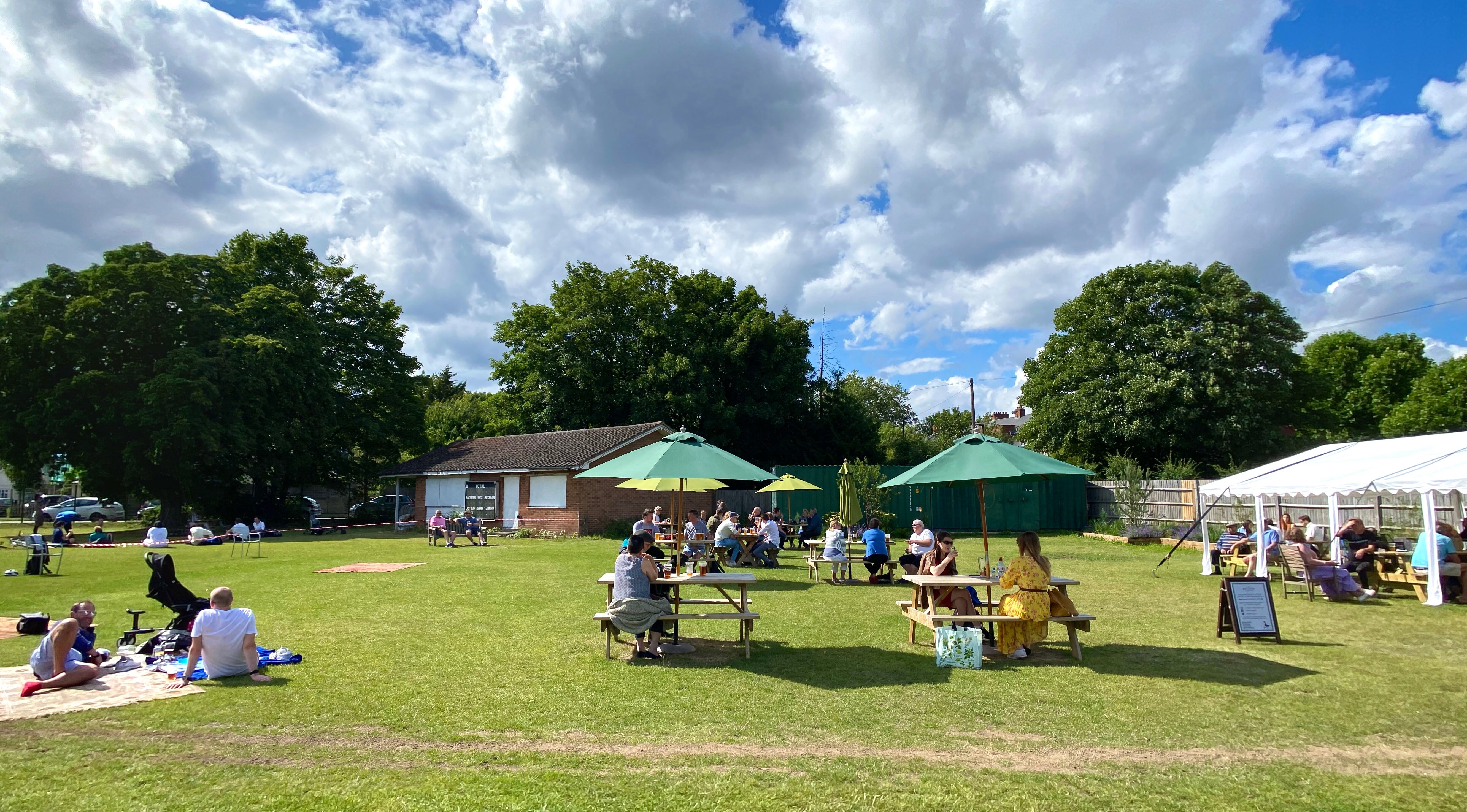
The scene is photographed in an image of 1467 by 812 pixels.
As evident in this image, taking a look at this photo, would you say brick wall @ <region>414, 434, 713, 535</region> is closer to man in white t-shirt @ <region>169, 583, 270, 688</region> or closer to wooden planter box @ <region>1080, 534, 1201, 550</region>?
wooden planter box @ <region>1080, 534, 1201, 550</region>

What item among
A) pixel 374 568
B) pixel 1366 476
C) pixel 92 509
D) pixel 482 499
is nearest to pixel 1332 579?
pixel 1366 476

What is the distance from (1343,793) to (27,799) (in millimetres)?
7131

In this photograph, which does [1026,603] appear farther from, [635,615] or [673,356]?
[673,356]

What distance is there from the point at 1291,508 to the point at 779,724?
19.3 metres

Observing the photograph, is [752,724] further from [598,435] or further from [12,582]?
[598,435]

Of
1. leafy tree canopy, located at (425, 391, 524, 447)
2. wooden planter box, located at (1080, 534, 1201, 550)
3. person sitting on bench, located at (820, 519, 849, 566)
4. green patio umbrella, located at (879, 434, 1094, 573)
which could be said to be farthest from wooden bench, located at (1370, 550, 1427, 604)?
leafy tree canopy, located at (425, 391, 524, 447)

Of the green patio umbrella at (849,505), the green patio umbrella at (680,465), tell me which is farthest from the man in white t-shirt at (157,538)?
the green patio umbrella at (849,505)

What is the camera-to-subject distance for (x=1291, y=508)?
788 inches

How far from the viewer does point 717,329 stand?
1629 inches

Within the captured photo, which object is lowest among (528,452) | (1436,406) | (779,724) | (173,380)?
(779,724)

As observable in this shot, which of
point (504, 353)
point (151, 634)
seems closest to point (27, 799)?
point (151, 634)

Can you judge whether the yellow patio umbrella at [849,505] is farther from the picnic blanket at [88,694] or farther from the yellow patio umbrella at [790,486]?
the picnic blanket at [88,694]

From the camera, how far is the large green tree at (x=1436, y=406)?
1377 inches

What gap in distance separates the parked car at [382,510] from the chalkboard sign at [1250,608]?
33.3 m
